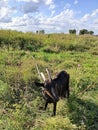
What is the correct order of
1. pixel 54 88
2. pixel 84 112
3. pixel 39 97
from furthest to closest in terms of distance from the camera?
pixel 39 97 < pixel 84 112 < pixel 54 88

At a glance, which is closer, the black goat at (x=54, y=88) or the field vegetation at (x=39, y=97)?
the field vegetation at (x=39, y=97)

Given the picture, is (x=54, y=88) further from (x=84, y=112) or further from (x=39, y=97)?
(x=39, y=97)

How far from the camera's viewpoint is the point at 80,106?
22.4 ft

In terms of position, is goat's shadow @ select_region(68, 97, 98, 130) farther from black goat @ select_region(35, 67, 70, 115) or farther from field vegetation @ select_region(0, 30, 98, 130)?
black goat @ select_region(35, 67, 70, 115)

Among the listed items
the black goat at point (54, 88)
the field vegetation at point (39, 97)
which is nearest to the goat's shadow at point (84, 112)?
the field vegetation at point (39, 97)

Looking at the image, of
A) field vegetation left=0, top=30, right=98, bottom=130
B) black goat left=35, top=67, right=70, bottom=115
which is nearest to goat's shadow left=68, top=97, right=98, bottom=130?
field vegetation left=0, top=30, right=98, bottom=130

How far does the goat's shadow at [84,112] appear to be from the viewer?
6.17m

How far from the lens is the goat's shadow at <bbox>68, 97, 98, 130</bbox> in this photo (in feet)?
20.2

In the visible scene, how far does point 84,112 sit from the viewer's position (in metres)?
6.52

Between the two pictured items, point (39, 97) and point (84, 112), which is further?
point (39, 97)

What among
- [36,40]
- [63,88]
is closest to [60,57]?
[36,40]

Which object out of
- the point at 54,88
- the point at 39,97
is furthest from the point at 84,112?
the point at 39,97

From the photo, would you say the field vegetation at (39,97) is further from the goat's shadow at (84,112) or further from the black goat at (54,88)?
the black goat at (54,88)

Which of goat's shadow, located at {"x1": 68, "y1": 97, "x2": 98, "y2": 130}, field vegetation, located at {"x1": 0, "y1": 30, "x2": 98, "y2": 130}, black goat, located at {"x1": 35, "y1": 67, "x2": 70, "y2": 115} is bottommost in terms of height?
goat's shadow, located at {"x1": 68, "y1": 97, "x2": 98, "y2": 130}
